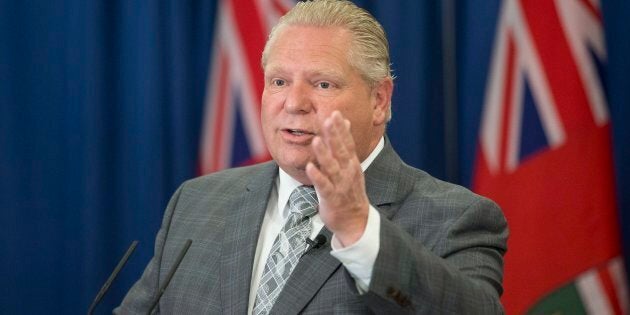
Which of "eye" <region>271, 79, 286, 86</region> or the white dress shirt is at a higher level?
"eye" <region>271, 79, 286, 86</region>

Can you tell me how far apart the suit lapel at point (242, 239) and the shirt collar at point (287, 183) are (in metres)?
0.05

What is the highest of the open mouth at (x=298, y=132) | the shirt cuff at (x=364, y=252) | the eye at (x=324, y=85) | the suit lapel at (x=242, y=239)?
the eye at (x=324, y=85)

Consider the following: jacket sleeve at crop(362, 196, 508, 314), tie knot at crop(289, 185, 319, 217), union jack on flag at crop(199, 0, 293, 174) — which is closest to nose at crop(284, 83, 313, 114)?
tie knot at crop(289, 185, 319, 217)

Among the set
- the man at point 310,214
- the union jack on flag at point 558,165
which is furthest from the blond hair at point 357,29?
the union jack on flag at point 558,165

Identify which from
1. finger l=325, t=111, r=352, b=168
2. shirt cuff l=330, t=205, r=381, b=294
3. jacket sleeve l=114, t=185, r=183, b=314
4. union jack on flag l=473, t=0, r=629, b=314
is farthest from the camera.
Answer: union jack on flag l=473, t=0, r=629, b=314

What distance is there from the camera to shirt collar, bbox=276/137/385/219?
8.43 ft

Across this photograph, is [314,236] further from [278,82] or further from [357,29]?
[357,29]

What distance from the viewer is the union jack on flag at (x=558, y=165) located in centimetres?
334

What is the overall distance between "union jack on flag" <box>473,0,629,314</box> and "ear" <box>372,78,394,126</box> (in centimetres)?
100

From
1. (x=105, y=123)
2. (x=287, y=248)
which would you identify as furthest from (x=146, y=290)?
(x=105, y=123)

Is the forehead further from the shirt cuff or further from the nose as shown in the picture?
the shirt cuff

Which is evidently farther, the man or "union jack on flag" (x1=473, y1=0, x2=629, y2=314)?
"union jack on flag" (x1=473, y1=0, x2=629, y2=314)

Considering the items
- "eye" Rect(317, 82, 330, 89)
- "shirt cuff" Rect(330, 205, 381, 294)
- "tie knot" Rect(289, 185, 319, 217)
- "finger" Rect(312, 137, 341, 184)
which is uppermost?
"finger" Rect(312, 137, 341, 184)

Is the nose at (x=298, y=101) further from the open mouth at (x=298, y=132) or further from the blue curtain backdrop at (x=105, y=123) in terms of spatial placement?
the blue curtain backdrop at (x=105, y=123)
